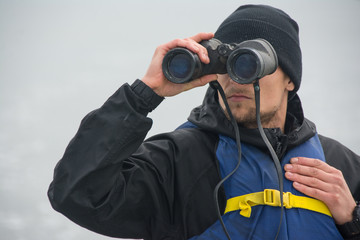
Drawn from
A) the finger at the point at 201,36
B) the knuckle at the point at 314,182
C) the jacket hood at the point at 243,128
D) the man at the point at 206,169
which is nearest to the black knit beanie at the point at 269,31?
the man at the point at 206,169

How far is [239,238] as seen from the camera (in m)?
1.19

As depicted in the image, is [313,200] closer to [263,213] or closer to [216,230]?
[263,213]

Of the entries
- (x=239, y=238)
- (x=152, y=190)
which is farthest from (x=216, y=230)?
(x=152, y=190)

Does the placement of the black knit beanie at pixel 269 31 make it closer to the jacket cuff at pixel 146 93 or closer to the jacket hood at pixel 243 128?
the jacket hood at pixel 243 128

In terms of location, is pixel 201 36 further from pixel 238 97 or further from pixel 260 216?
pixel 260 216

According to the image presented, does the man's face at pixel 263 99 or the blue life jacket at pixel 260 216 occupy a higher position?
the man's face at pixel 263 99

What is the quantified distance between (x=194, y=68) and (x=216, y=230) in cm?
42

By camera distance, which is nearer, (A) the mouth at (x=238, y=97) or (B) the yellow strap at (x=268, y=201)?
(B) the yellow strap at (x=268, y=201)

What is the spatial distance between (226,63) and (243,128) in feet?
0.85

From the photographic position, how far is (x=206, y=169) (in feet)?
4.11

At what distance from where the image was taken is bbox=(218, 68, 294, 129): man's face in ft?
4.31

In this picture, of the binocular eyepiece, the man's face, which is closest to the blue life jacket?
the man's face

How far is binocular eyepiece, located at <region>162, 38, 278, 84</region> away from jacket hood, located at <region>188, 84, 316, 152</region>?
21cm

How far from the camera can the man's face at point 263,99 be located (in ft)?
4.31
